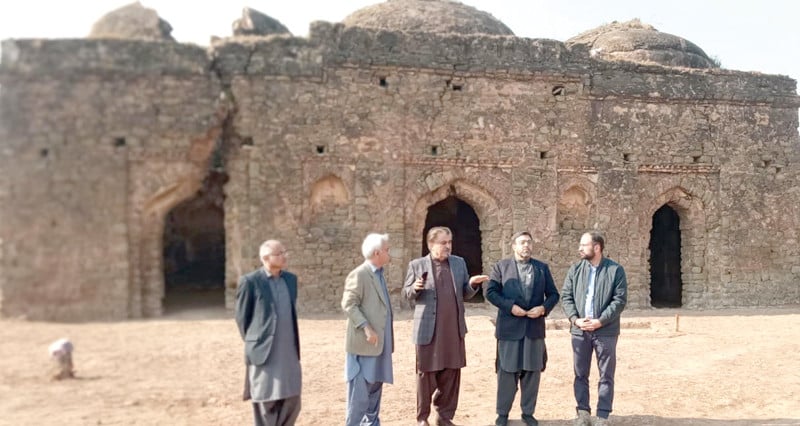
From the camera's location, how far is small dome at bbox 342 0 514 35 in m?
13.6

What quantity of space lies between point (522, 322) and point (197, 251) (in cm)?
934

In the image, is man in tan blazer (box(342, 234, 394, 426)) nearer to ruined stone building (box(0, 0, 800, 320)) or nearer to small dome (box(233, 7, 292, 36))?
ruined stone building (box(0, 0, 800, 320))

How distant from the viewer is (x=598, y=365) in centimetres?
525

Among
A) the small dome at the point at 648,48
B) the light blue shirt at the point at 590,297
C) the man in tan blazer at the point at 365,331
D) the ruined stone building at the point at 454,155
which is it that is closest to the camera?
the man in tan blazer at the point at 365,331

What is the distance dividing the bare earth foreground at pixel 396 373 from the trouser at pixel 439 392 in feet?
1.15

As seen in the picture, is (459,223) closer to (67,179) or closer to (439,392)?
(439,392)

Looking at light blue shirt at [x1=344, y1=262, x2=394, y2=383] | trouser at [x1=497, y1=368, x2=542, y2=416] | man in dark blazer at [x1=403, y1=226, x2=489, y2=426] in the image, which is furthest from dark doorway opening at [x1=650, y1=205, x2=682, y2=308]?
light blue shirt at [x1=344, y1=262, x2=394, y2=383]

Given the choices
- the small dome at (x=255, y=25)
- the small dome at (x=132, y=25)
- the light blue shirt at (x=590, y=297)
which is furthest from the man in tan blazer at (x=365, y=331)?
the small dome at (x=255, y=25)

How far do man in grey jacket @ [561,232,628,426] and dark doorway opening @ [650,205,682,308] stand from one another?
10101 millimetres

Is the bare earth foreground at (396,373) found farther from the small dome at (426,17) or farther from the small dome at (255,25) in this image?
the small dome at (426,17)

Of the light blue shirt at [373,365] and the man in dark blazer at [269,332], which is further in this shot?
the light blue shirt at [373,365]

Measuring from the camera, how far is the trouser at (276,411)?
436 cm

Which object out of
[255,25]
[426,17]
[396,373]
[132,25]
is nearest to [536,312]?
[396,373]

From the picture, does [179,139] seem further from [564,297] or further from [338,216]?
[564,297]
